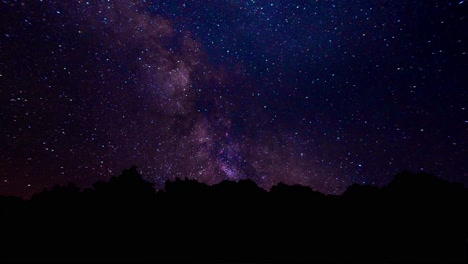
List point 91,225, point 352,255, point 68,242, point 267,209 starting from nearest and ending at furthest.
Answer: point 68,242 → point 91,225 → point 352,255 → point 267,209

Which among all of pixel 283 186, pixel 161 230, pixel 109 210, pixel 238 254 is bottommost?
pixel 238 254

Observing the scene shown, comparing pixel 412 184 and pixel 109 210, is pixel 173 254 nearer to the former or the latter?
pixel 109 210

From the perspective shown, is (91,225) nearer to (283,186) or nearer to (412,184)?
(283,186)

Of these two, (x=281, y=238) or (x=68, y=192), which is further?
(x=281, y=238)

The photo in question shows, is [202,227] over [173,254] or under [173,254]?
over

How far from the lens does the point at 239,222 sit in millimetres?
6965

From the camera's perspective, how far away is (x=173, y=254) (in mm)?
5836

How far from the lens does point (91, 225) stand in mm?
5773

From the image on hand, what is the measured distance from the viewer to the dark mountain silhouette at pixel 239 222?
560 cm

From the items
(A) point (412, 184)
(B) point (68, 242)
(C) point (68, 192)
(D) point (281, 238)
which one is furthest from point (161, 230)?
(A) point (412, 184)

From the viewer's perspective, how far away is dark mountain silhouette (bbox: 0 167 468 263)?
5.60 m

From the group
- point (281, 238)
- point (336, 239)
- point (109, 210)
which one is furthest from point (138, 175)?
point (336, 239)

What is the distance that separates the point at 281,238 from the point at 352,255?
170 centimetres

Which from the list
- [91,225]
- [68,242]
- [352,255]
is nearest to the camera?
[68,242]
